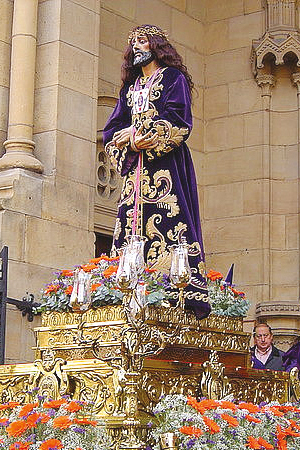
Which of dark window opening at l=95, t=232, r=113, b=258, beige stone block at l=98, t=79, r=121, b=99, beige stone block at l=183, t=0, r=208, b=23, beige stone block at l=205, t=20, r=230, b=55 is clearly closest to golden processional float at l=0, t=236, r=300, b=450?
dark window opening at l=95, t=232, r=113, b=258

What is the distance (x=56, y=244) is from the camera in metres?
8.89

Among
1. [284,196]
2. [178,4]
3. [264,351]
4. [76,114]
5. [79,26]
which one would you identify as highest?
[178,4]

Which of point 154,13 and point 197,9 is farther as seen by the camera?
point 197,9

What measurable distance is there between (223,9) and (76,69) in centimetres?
364

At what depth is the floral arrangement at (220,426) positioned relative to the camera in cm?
499

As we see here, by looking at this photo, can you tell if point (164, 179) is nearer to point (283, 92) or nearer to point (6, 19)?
point (6, 19)

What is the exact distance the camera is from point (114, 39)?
37.0ft

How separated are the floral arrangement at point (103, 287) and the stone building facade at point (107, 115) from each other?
2.32 m

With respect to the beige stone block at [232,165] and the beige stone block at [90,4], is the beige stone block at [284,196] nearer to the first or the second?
the beige stone block at [232,165]

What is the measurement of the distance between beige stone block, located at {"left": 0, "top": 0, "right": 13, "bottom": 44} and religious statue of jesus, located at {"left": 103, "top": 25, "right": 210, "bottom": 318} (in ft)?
8.90

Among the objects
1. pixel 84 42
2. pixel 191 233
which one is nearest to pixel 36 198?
pixel 84 42

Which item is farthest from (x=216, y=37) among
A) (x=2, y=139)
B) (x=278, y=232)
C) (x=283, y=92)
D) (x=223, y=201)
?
(x=2, y=139)

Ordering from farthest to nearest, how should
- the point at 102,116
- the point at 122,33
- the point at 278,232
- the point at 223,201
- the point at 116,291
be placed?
the point at 223,201, the point at 278,232, the point at 122,33, the point at 102,116, the point at 116,291

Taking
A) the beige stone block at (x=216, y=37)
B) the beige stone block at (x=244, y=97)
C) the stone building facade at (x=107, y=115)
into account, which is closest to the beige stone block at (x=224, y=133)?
the stone building facade at (x=107, y=115)
